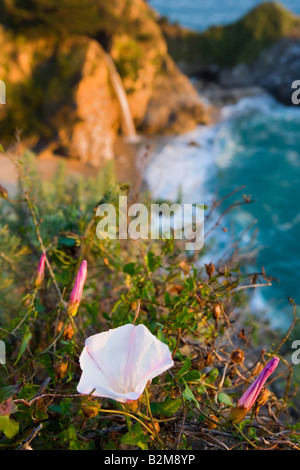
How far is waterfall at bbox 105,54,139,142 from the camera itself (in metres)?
8.86

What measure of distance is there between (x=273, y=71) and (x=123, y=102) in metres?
6.09

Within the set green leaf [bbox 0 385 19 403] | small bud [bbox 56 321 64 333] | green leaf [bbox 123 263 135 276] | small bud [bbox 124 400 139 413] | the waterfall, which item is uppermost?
small bud [bbox 124 400 139 413]

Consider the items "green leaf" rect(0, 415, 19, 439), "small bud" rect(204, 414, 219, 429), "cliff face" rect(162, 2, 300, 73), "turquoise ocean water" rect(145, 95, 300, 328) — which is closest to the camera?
"green leaf" rect(0, 415, 19, 439)

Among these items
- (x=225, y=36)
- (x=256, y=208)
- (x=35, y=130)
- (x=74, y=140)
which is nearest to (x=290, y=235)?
(x=256, y=208)

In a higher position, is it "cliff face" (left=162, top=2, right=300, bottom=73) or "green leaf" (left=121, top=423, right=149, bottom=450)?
"green leaf" (left=121, top=423, right=149, bottom=450)

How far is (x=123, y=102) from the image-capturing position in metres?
9.08

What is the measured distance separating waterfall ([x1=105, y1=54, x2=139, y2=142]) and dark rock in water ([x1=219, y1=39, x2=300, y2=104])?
500 centimetres

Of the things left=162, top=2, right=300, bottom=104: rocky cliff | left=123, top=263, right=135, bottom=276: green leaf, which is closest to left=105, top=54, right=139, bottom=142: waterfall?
left=162, top=2, right=300, bottom=104: rocky cliff

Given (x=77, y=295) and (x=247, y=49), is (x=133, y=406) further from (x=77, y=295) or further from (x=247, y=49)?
(x=247, y=49)

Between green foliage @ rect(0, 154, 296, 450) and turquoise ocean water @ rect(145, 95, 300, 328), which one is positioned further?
turquoise ocean water @ rect(145, 95, 300, 328)

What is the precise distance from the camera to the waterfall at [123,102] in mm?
8859

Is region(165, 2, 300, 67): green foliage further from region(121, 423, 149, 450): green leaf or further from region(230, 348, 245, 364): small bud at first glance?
region(121, 423, 149, 450): green leaf

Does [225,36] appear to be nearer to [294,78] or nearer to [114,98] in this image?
[294,78]

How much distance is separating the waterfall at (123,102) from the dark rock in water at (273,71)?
16.4 ft
